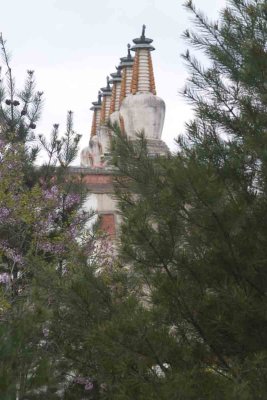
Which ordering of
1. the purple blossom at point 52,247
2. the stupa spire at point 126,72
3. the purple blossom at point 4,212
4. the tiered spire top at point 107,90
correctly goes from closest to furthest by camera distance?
the purple blossom at point 4,212 < the purple blossom at point 52,247 < the stupa spire at point 126,72 < the tiered spire top at point 107,90

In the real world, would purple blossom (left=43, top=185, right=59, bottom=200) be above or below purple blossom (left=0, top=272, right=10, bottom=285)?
above

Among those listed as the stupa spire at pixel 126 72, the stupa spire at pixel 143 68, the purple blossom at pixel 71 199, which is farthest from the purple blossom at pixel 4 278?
the stupa spire at pixel 126 72

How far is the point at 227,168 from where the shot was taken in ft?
25.8

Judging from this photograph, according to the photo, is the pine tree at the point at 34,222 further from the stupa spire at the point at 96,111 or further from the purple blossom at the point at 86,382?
the stupa spire at the point at 96,111

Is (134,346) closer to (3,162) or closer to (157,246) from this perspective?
(157,246)

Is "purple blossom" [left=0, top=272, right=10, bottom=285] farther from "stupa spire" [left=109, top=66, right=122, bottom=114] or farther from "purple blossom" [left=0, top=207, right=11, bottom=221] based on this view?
"stupa spire" [left=109, top=66, right=122, bottom=114]

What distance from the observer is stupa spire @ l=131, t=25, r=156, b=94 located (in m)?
24.4

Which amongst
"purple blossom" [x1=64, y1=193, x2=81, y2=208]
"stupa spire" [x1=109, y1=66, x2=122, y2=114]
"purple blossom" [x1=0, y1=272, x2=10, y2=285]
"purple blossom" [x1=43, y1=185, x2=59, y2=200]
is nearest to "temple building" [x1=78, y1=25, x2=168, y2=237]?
"stupa spire" [x1=109, y1=66, x2=122, y2=114]

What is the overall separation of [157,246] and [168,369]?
103 cm

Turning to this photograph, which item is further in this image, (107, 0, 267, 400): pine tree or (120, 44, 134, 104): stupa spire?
(120, 44, 134, 104): stupa spire

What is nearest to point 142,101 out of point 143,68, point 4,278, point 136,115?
point 136,115

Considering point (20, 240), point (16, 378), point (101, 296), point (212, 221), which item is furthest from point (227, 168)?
point (20, 240)

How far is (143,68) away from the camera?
82.4 feet

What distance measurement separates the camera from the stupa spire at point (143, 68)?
24.4 meters
